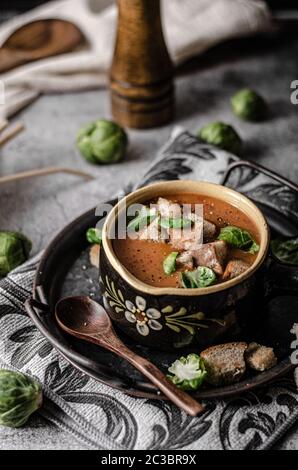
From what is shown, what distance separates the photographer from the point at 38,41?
10.4ft

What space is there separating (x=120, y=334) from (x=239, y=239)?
38 cm

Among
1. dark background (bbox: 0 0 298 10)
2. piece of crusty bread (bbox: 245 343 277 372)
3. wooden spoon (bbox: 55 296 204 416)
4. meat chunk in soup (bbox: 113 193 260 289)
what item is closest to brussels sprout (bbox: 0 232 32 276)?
wooden spoon (bbox: 55 296 204 416)

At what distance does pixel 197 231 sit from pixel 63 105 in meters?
1.49

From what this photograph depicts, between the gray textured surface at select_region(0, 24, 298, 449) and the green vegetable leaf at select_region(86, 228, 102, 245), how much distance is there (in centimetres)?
39

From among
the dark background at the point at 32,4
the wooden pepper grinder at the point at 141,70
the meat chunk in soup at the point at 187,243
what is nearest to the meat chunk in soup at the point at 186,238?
the meat chunk in soup at the point at 187,243

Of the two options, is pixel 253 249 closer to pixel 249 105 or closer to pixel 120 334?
pixel 120 334

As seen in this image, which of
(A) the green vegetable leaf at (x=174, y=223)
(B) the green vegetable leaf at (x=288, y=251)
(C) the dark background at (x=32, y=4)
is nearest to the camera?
(A) the green vegetable leaf at (x=174, y=223)

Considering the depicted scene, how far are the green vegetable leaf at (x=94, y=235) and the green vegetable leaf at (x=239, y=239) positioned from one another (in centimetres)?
39

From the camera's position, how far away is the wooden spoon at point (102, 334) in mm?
1594

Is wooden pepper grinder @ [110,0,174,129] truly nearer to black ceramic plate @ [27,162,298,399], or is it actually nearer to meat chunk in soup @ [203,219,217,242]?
black ceramic plate @ [27,162,298,399]

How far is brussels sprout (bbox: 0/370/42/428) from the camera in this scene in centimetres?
167

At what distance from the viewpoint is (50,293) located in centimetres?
194

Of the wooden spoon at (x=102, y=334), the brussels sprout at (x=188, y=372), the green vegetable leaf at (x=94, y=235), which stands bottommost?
the brussels sprout at (x=188, y=372)

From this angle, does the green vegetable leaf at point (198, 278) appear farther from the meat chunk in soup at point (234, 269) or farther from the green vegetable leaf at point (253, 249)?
the green vegetable leaf at point (253, 249)
